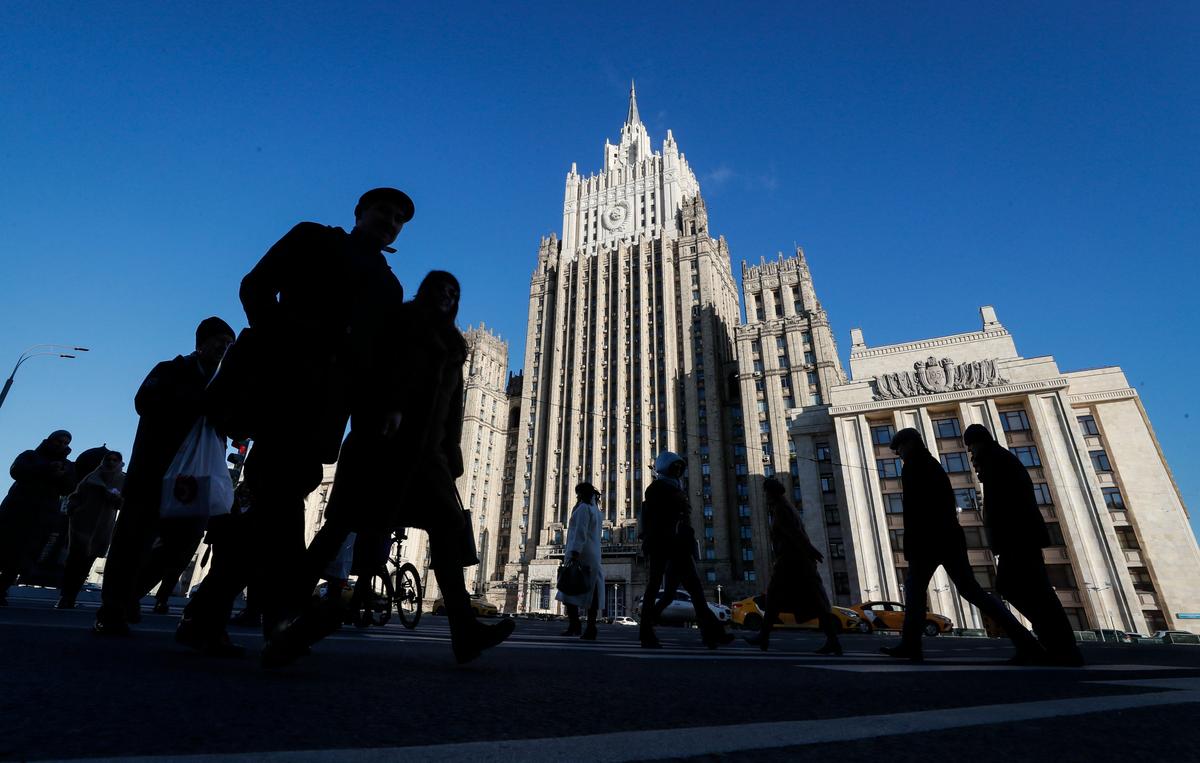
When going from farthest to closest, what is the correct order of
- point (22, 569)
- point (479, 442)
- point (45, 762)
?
point (479, 442) → point (22, 569) → point (45, 762)

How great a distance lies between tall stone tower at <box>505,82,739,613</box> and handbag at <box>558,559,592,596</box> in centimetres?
4105

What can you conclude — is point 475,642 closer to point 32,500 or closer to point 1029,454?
point 32,500

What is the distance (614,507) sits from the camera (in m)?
52.8

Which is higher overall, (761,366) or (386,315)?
(761,366)

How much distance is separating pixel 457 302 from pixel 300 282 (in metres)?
0.79

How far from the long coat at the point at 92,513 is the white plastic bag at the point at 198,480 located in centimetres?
310

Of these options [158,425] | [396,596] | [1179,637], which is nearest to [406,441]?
[158,425]

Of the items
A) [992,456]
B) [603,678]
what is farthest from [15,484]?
[992,456]

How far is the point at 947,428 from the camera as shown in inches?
1499

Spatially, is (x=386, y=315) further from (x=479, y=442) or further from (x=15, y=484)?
(x=479, y=442)

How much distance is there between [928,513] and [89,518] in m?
8.31

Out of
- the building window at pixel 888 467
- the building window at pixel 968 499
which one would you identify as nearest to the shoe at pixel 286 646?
the building window at pixel 968 499

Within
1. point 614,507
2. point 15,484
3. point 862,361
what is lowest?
point 15,484

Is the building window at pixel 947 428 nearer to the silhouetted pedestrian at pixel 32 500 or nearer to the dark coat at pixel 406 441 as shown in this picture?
the dark coat at pixel 406 441
